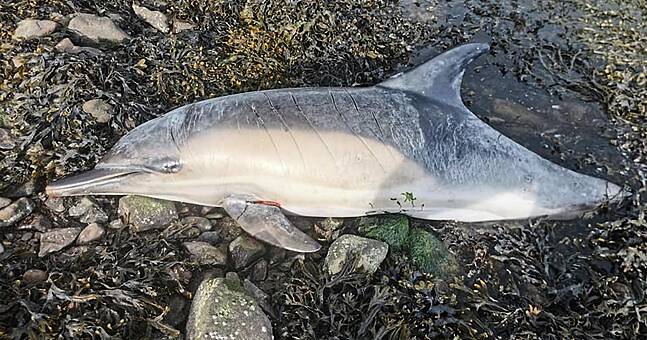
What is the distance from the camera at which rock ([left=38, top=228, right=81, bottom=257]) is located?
414 cm

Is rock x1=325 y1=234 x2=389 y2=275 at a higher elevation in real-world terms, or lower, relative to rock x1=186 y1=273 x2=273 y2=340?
lower

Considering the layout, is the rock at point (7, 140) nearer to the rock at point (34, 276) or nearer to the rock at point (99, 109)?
the rock at point (99, 109)

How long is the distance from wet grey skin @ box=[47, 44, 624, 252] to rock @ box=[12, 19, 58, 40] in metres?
2.03

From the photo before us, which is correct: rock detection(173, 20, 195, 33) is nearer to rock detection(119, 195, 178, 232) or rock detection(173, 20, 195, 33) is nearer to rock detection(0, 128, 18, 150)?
rock detection(0, 128, 18, 150)

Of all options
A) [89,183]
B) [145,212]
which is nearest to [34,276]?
[89,183]

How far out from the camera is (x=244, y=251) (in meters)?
4.21

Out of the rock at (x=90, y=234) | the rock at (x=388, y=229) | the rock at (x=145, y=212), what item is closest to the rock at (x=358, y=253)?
the rock at (x=388, y=229)

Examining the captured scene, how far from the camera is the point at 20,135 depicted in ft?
16.1

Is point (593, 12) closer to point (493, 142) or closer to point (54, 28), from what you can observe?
point (493, 142)

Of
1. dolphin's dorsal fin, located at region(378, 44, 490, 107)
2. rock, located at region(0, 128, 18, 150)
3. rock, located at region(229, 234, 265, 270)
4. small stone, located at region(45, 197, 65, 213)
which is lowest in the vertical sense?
rock, located at region(229, 234, 265, 270)

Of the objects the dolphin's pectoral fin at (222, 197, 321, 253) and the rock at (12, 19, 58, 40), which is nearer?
the dolphin's pectoral fin at (222, 197, 321, 253)

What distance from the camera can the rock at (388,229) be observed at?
433 centimetres

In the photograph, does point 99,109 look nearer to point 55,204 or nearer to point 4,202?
point 55,204

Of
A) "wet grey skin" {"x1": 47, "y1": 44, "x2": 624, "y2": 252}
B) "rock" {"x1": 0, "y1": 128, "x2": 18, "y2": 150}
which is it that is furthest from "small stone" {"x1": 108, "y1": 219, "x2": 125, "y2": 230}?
"rock" {"x1": 0, "y1": 128, "x2": 18, "y2": 150}
